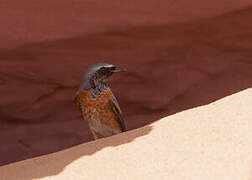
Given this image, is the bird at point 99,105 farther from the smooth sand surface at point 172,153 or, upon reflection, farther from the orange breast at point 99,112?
the smooth sand surface at point 172,153

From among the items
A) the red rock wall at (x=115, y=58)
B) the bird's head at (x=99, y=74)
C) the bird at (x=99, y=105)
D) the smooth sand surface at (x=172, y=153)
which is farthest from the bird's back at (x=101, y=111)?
the smooth sand surface at (x=172, y=153)

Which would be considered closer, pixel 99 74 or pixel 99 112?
pixel 99 112

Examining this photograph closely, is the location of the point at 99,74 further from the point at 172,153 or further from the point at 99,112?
the point at 172,153

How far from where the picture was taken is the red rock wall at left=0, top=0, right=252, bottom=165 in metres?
6.42

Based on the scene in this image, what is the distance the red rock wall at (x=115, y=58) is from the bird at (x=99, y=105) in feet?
2.43

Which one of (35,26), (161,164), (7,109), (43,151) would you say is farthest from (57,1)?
(161,164)

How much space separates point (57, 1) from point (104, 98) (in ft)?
4.19

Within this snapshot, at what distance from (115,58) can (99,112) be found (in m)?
1.56

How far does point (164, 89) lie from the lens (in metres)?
7.95

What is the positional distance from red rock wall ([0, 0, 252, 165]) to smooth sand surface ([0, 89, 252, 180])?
2742 millimetres

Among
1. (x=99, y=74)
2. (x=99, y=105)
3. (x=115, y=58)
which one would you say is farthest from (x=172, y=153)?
(x=115, y=58)

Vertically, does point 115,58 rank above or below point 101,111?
above

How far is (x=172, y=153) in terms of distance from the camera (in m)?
3.30

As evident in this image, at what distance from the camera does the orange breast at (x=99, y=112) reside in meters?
6.05
